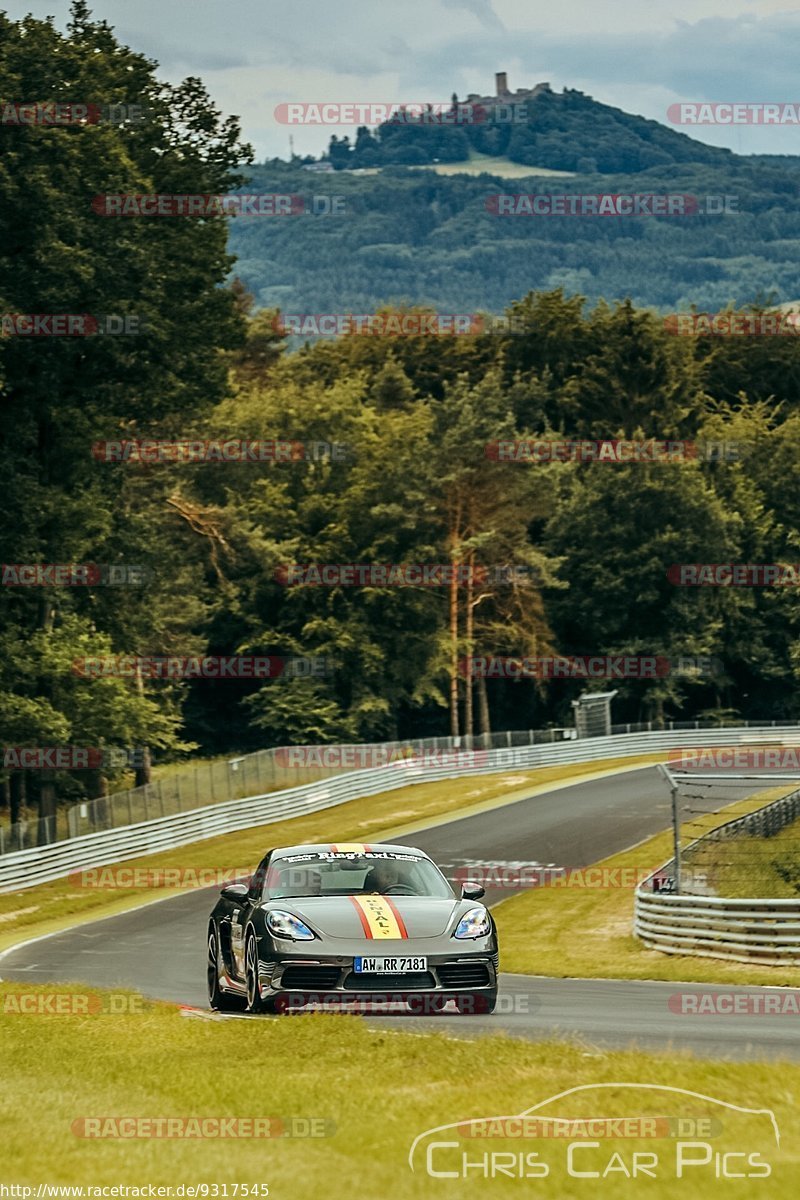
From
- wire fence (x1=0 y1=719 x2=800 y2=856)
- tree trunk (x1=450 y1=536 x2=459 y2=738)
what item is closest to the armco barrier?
wire fence (x1=0 y1=719 x2=800 y2=856)

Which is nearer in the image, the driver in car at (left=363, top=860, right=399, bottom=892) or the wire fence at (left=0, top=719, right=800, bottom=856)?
the driver in car at (left=363, top=860, right=399, bottom=892)

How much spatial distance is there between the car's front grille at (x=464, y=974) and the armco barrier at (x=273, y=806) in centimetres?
2883

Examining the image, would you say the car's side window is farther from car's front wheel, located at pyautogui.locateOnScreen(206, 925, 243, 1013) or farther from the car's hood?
car's front wheel, located at pyautogui.locateOnScreen(206, 925, 243, 1013)

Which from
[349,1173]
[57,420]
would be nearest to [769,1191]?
[349,1173]

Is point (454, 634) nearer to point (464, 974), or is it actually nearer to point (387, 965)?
point (464, 974)

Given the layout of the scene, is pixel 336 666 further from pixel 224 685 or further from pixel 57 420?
pixel 57 420

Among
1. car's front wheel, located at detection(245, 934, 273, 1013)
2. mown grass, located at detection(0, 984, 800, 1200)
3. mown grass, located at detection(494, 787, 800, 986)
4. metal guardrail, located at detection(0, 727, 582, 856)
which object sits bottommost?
metal guardrail, located at detection(0, 727, 582, 856)

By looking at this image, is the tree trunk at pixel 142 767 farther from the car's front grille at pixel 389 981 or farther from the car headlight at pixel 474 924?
the car's front grille at pixel 389 981

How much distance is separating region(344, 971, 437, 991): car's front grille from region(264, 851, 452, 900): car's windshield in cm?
116

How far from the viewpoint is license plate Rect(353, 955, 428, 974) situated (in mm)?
13883

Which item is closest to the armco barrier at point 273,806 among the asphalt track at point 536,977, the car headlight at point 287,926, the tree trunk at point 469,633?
the asphalt track at point 536,977

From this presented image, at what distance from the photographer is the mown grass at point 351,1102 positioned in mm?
6852

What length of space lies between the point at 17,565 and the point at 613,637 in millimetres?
48946

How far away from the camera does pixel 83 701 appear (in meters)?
45.2
